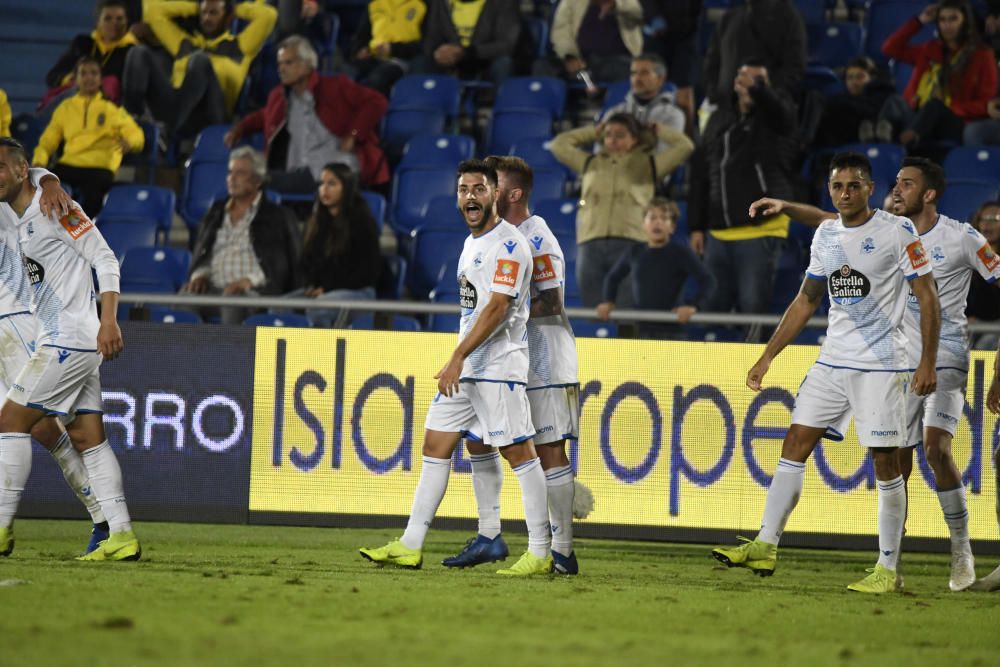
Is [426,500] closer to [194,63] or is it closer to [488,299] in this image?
[488,299]

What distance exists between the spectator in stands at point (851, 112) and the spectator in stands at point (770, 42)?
69 cm

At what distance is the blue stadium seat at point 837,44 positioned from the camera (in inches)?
570

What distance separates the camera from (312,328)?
10.1 metres

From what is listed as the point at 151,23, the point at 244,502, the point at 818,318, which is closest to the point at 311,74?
the point at 151,23

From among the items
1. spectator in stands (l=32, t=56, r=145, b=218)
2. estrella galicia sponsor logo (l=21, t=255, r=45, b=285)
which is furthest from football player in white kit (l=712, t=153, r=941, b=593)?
spectator in stands (l=32, t=56, r=145, b=218)

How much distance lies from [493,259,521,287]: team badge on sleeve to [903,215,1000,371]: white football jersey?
2.22 m

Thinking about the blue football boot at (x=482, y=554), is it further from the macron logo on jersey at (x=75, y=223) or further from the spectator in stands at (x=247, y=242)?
the spectator in stands at (x=247, y=242)

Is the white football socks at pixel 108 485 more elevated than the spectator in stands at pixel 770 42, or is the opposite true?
the spectator in stands at pixel 770 42

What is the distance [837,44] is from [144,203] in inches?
271

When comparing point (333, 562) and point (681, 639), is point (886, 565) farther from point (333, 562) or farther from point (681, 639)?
point (333, 562)

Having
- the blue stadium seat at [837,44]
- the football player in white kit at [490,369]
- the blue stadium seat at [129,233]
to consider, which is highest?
the blue stadium seat at [837,44]

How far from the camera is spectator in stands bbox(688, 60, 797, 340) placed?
1096cm

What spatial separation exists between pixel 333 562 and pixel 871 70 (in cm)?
761

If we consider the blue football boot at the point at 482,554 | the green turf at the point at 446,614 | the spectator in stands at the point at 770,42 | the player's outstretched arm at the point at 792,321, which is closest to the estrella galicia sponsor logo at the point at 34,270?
the green turf at the point at 446,614
